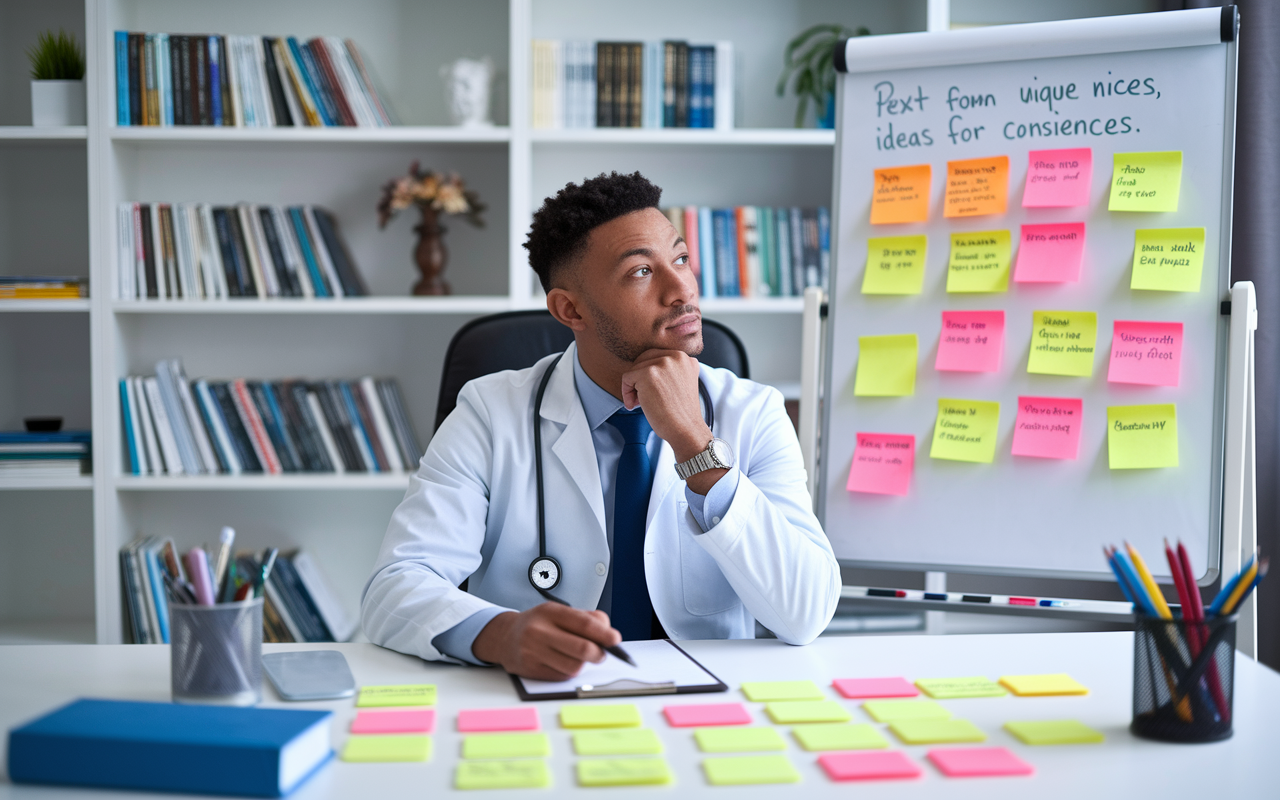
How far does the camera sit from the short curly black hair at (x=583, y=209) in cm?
145

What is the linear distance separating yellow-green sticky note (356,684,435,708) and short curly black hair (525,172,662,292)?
742mm

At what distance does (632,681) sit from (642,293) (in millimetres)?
633

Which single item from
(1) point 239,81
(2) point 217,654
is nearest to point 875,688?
(2) point 217,654

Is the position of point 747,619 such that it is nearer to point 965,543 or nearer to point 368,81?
point 965,543

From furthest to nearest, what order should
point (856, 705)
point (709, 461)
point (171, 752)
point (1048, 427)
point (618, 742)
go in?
1. point (1048, 427)
2. point (709, 461)
3. point (856, 705)
4. point (618, 742)
5. point (171, 752)

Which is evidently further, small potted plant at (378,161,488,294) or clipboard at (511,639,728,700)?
small potted plant at (378,161,488,294)

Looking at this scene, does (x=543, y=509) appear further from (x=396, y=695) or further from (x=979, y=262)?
(x=979, y=262)

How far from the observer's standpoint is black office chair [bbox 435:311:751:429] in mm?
1589

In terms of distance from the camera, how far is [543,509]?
4.44 ft

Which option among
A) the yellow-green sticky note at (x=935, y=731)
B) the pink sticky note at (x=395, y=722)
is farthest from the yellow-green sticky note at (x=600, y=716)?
the yellow-green sticky note at (x=935, y=731)

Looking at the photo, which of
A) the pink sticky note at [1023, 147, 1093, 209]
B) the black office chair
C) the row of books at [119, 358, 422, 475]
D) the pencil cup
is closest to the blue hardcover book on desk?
the pencil cup

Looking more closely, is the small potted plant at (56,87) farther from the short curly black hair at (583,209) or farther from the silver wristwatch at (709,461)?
the silver wristwatch at (709,461)

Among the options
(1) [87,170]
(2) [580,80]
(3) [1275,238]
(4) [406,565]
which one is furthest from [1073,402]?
(1) [87,170]

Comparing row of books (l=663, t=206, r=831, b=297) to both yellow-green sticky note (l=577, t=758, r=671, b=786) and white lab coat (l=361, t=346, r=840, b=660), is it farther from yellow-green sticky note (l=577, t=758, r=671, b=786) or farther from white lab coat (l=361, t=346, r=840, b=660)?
yellow-green sticky note (l=577, t=758, r=671, b=786)
